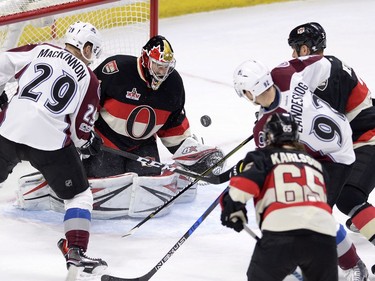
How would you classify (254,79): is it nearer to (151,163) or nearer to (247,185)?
(247,185)

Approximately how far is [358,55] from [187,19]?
142 centimetres

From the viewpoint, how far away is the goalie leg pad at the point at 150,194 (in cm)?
437

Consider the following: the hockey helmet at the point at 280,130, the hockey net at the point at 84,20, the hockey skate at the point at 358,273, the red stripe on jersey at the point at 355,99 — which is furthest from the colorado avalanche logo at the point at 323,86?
the hockey net at the point at 84,20

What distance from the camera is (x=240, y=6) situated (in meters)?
7.78

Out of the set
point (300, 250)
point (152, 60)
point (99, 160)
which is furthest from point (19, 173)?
point (300, 250)

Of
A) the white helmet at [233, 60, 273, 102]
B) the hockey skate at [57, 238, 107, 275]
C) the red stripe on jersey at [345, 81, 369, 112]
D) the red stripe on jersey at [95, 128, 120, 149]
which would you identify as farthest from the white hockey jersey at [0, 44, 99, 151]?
the red stripe on jersey at [345, 81, 369, 112]

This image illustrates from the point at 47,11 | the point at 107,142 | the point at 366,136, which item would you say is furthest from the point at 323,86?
the point at 47,11

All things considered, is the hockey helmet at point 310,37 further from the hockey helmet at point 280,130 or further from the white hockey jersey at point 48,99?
the hockey helmet at point 280,130

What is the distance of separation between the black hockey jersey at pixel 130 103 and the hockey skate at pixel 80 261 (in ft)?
2.94

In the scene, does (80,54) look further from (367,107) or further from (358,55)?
(358,55)

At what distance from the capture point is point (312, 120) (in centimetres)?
366

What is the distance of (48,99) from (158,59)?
71 cm

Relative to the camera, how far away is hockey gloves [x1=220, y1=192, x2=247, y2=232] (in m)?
3.12

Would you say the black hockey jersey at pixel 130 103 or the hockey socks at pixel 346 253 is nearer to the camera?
the hockey socks at pixel 346 253
